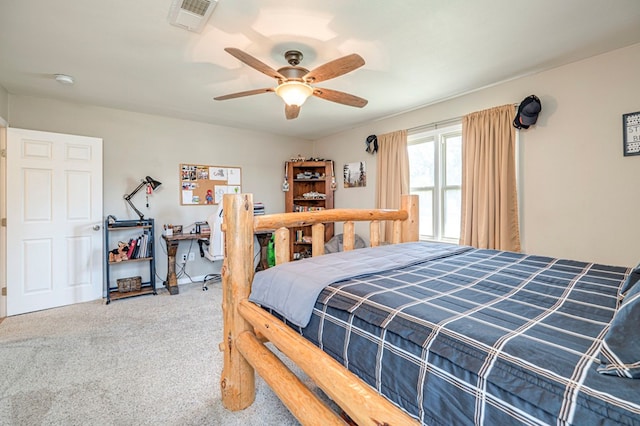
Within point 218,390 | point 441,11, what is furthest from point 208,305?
point 441,11

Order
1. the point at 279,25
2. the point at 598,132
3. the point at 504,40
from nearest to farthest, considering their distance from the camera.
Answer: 1. the point at 279,25
2. the point at 504,40
3. the point at 598,132

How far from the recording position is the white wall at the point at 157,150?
11.2 ft

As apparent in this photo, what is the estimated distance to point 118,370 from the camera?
204 centimetres

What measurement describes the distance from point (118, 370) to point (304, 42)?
2777 mm

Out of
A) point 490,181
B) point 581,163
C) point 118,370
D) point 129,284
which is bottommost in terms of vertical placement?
point 118,370

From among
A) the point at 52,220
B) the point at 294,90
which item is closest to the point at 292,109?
the point at 294,90

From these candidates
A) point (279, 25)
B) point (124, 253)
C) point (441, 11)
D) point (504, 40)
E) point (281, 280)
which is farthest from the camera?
point (124, 253)

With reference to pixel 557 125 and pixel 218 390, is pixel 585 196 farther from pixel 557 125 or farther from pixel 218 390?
pixel 218 390

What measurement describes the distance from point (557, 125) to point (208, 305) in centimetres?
402

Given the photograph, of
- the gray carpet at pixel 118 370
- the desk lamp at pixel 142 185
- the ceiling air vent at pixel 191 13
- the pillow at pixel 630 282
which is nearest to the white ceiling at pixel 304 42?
the ceiling air vent at pixel 191 13

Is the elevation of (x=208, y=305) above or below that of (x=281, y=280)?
below

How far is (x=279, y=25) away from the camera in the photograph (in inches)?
76.9

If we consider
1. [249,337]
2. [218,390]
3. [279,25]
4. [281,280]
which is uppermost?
[279,25]

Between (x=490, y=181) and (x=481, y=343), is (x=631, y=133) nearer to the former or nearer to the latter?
(x=490, y=181)
